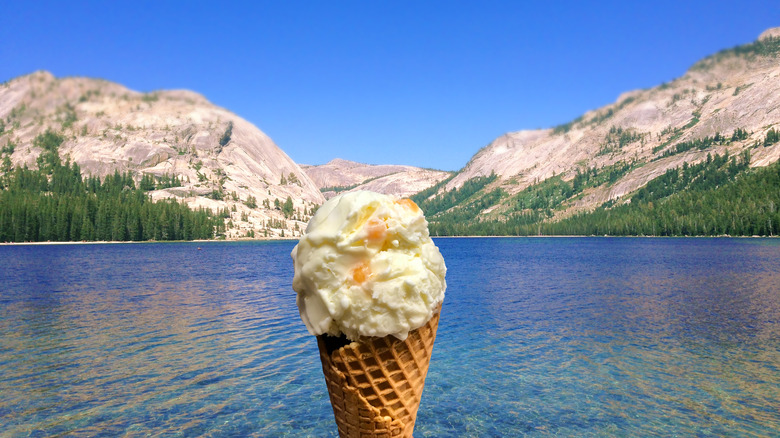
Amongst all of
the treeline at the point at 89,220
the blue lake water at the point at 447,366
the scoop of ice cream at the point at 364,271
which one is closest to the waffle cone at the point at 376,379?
the scoop of ice cream at the point at 364,271

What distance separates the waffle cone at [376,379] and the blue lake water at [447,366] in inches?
433

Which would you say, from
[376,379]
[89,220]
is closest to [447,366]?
[376,379]

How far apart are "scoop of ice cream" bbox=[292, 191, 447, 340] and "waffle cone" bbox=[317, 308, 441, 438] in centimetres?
16

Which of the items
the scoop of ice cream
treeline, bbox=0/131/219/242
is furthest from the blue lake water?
treeline, bbox=0/131/219/242

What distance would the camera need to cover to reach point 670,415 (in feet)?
50.6

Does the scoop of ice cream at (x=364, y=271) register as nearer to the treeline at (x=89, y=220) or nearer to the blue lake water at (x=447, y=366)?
the blue lake water at (x=447, y=366)

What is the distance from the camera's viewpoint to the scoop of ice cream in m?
3.68

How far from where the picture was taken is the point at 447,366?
69.0 ft

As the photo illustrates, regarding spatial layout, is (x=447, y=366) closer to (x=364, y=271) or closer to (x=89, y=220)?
(x=364, y=271)

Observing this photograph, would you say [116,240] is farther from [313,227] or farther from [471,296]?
[313,227]

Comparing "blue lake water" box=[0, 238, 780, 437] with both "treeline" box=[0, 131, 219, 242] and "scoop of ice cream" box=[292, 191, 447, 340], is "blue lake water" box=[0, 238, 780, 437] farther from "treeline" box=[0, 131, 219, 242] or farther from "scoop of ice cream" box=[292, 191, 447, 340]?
"treeline" box=[0, 131, 219, 242]

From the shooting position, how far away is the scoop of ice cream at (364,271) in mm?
3678

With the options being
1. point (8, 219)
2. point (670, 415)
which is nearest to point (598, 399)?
point (670, 415)

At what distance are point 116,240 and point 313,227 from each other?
18796cm
